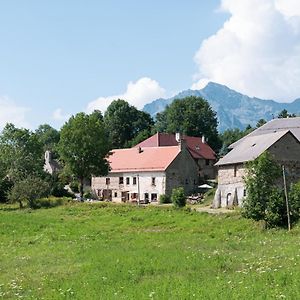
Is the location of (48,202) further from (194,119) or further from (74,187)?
(194,119)

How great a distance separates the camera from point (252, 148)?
51.4 metres

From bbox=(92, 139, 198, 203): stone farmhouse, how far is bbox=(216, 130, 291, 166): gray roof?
16.4 meters

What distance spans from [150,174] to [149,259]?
2013 inches

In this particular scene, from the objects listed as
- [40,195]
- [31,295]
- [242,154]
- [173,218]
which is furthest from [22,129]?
[31,295]

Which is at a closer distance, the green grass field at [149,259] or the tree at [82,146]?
the green grass field at [149,259]

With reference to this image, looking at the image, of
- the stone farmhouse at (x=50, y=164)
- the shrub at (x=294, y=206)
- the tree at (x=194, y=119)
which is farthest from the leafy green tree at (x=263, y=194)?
the tree at (x=194, y=119)

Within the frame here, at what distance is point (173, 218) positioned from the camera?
39969mm

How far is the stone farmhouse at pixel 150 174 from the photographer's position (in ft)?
229

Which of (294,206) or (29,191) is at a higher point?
(29,191)

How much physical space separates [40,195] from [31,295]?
150 feet

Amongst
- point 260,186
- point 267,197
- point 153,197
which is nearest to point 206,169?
point 153,197

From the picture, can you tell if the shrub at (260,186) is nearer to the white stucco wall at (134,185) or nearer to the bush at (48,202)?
the bush at (48,202)

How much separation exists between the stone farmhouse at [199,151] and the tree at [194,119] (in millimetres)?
21236

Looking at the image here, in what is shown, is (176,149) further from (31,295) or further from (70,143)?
(31,295)
